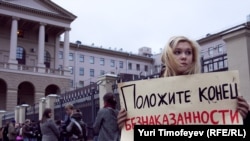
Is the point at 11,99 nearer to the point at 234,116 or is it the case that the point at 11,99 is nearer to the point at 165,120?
the point at 165,120

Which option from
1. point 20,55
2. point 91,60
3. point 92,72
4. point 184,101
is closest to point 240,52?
point 184,101

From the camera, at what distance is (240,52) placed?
8195 mm

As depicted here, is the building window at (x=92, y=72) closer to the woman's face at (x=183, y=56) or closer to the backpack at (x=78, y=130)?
the backpack at (x=78, y=130)

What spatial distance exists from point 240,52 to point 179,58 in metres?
6.08

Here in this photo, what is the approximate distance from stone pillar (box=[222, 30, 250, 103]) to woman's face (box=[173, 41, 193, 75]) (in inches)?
211

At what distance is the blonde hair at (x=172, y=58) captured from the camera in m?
2.46

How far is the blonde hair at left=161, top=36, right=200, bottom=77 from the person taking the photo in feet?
8.07

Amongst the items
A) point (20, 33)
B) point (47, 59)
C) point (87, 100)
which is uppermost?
point (20, 33)

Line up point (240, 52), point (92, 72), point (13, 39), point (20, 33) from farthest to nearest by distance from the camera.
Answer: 1. point (92, 72)
2. point (20, 33)
3. point (13, 39)
4. point (240, 52)

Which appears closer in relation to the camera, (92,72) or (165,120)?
(165,120)

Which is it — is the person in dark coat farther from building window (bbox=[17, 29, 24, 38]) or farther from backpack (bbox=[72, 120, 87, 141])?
building window (bbox=[17, 29, 24, 38])

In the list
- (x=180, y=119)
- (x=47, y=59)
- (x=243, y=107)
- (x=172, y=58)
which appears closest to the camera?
(x=243, y=107)

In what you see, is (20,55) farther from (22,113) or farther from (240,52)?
(240,52)

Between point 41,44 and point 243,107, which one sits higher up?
point 41,44
